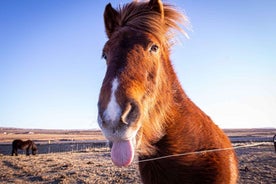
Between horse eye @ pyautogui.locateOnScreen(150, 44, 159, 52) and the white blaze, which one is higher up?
horse eye @ pyautogui.locateOnScreen(150, 44, 159, 52)

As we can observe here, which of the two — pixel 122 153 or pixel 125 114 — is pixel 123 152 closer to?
pixel 122 153

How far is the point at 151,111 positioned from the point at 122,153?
66 cm

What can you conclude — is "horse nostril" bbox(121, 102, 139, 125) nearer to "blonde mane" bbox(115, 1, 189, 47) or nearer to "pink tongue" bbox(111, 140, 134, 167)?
"pink tongue" bbox(111, 140, 134, 167)

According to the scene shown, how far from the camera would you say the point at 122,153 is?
1.97m

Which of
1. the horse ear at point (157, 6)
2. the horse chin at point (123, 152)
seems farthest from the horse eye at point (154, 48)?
the horse chin at point (123, 152)

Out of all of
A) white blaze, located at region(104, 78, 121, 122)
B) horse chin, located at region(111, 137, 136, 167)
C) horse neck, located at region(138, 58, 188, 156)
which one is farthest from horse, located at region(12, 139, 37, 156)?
white blaze, located at region(104, 78, 121, 122)

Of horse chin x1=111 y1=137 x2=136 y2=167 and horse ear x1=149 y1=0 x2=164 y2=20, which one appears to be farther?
horse ear x1=149 y1=0 x2=164 y2=20

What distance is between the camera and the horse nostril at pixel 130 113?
6.16ft

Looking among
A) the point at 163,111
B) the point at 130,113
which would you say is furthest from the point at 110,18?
the point at 130,113

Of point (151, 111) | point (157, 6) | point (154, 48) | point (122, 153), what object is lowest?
point (122, 153)

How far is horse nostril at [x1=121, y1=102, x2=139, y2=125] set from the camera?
1.88 metres

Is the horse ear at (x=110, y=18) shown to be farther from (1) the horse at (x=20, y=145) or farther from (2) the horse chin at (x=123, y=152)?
(1) the horse at (x=20, y=145)

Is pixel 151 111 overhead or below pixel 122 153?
overhead

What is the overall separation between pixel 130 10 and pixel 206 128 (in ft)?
6.11
